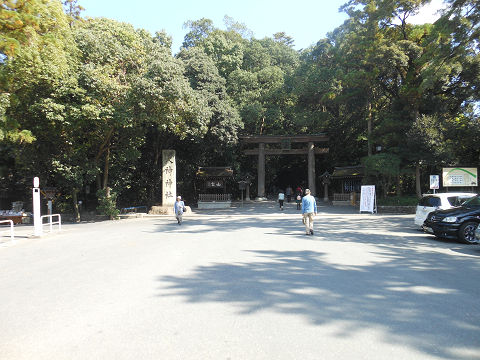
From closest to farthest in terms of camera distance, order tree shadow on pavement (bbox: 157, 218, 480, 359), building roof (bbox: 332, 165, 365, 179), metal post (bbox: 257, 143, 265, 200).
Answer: tree shadow on pavement (bbox: 157, 218, 480, 359)
building roof (bbox: 332, 165, 365, 179)
metal post (bbox: 257, 143, 265, 200)

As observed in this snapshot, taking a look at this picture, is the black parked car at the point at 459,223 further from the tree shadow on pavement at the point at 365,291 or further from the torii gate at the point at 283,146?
the torii gate at the point at 283,146

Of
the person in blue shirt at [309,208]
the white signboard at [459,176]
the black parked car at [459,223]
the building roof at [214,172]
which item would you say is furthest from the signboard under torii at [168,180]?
the white signboard at [459,176]

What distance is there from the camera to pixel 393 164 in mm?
20656

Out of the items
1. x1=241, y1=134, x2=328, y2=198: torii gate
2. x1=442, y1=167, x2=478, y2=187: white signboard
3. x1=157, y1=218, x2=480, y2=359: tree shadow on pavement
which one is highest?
x1=241, y1=134, x2=328, y2=198: torii gate

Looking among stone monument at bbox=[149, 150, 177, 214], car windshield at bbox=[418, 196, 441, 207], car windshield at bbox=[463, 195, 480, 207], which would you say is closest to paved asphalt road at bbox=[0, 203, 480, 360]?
car windshield at bbox=[463, 195, 480, 207]

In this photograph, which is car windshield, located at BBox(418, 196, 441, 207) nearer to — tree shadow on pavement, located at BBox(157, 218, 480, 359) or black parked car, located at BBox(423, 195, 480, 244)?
black parked car, located at BBox(423, 195, 480, 244)

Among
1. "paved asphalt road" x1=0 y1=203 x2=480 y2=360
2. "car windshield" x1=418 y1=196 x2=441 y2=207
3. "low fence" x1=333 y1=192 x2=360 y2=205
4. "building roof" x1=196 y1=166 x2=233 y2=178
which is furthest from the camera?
"low fence" x1=333 y1=192 x2=360 y2=205

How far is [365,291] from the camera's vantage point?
5145mm

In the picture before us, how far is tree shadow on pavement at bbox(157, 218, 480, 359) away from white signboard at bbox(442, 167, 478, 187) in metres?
12.4

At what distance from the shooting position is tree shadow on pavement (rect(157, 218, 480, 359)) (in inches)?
147

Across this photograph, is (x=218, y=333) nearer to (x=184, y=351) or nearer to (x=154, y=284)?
(x=184, y=351)

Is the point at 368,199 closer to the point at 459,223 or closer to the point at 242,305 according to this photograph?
the point at 459,223

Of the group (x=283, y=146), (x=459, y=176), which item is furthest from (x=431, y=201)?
(x=283, y=146)

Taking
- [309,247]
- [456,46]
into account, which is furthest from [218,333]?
[456,46]
